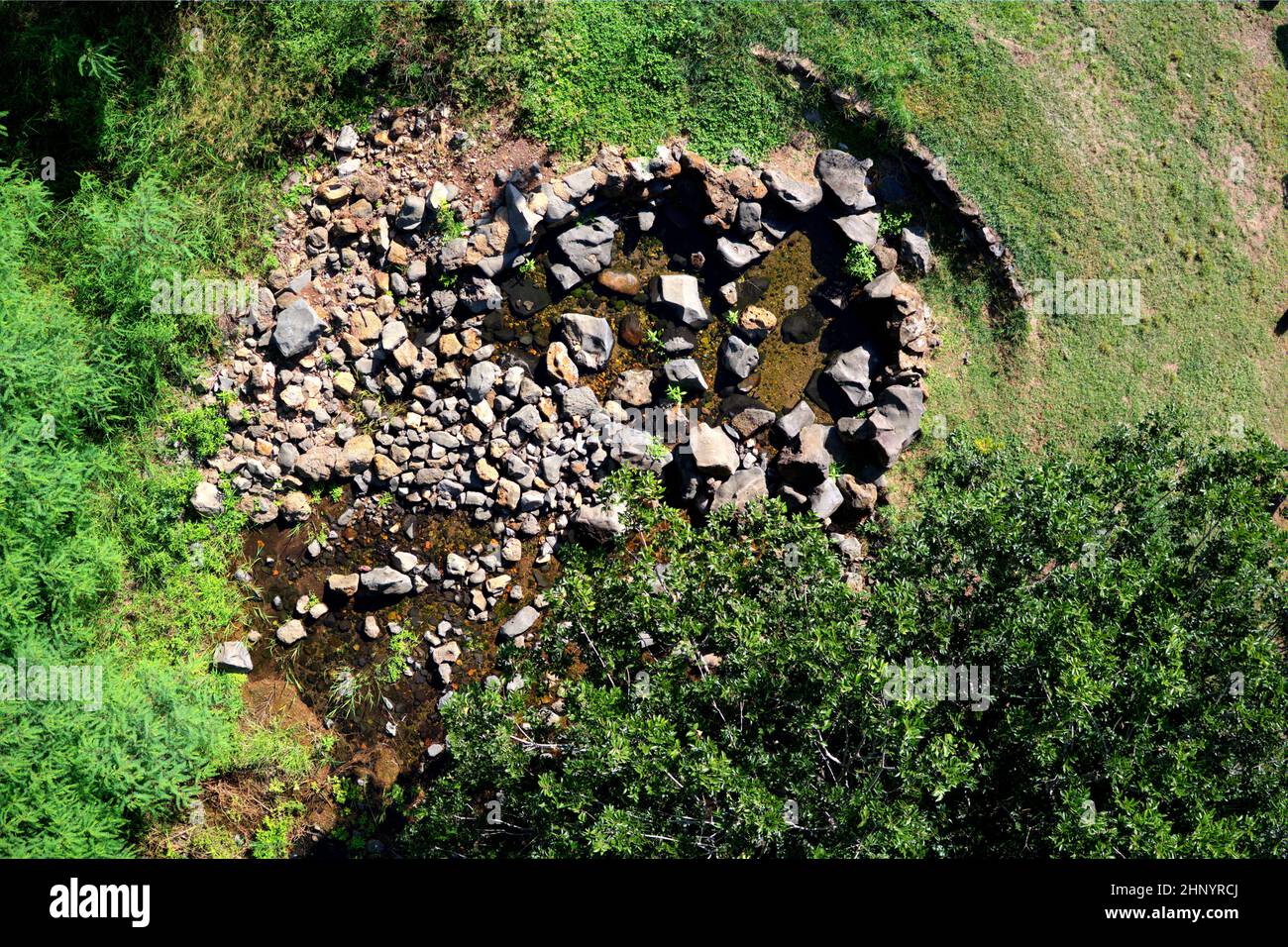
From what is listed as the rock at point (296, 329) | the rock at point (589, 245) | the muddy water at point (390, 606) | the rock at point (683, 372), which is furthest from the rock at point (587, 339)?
the rock at point (296, 329)

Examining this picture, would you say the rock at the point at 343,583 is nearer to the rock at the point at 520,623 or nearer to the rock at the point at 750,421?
the rock at the point at 520,623

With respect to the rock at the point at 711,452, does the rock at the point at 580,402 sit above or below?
above

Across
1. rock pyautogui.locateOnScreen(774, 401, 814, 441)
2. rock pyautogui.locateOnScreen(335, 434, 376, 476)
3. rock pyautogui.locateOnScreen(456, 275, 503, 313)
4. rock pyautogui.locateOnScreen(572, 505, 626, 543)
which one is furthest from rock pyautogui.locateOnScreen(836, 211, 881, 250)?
rock pyautogui.locateOnScreen(335, 434, 376, 476)

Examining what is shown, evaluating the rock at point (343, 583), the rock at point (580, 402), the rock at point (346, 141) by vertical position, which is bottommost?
the rock at point (343, 583)

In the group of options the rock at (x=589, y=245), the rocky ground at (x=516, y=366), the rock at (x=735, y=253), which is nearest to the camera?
the rocky ground at (x=516, y=366)

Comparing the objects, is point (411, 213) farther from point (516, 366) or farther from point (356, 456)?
point (356, 456)
